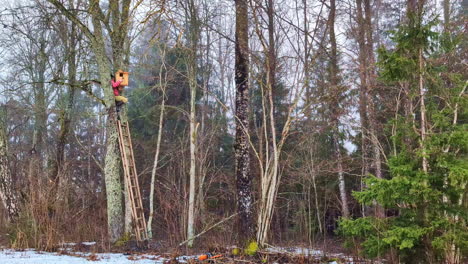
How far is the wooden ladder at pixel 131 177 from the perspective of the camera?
6838 millimetres

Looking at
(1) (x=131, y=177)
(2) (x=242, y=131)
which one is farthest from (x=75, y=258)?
(2) (x=242, y=131)

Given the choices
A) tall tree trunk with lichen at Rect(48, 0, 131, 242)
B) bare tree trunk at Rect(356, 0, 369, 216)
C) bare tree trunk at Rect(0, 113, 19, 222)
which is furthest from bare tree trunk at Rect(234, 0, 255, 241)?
bare tree trunk at Rect(0, 113, 19, 222)

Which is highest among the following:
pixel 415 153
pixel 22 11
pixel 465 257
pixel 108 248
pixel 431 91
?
pixel 22 11

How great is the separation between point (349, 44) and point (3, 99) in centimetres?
1693

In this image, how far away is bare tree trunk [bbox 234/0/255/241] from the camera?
6.72 meters

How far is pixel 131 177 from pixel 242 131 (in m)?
2.45

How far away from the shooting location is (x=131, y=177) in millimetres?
7312

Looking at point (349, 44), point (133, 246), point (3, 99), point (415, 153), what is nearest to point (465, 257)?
point (415, 153)

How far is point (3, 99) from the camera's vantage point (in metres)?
18.5

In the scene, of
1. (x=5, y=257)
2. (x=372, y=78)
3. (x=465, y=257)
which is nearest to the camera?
(x=465, y=257)

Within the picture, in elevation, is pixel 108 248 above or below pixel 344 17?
below

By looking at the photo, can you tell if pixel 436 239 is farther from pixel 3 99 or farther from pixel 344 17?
pixel 3 99

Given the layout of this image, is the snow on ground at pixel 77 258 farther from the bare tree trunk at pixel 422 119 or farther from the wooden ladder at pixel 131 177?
the bare tree trunk at pixel 422 119

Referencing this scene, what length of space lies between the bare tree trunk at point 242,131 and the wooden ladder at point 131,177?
1.95 meters
